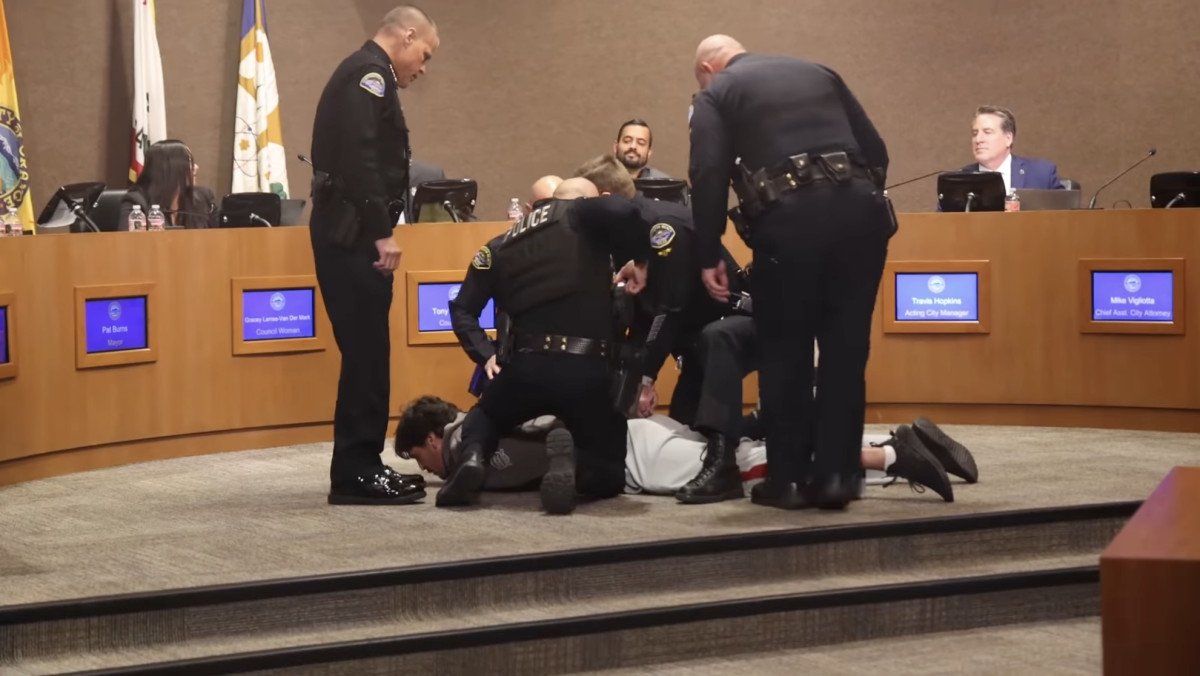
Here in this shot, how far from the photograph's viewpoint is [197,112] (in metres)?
9.61

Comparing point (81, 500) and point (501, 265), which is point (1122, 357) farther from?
point (81, 500)

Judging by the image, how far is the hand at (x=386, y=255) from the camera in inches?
194

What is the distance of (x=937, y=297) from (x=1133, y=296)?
81 cm

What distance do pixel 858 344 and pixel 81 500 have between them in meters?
2.69

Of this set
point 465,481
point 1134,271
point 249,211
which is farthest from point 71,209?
point 1134,271

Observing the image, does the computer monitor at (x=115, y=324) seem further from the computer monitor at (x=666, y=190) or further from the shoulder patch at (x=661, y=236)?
the shoulder patch at (x=661, y=236)

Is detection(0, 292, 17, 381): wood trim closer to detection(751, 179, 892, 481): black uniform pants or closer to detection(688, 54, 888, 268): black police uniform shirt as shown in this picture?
detection(688, 54, 888, 268): black police uniform shirt

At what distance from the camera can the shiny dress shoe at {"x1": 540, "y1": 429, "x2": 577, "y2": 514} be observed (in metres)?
4.82

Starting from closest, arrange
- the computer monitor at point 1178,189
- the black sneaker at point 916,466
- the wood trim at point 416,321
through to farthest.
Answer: the black sneaker at point 916,466, the computer monitor at point 1178,189, the wood trim at point 416,321

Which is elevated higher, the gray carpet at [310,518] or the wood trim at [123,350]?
the wood trim at [123,350]

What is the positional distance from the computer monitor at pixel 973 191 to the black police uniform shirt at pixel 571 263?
256cm

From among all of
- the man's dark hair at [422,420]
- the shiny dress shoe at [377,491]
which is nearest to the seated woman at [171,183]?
the man's dark hair at [422,420]

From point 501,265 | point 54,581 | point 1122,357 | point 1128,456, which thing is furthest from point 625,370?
point 1122,357

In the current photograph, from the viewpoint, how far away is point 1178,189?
6.76 m
